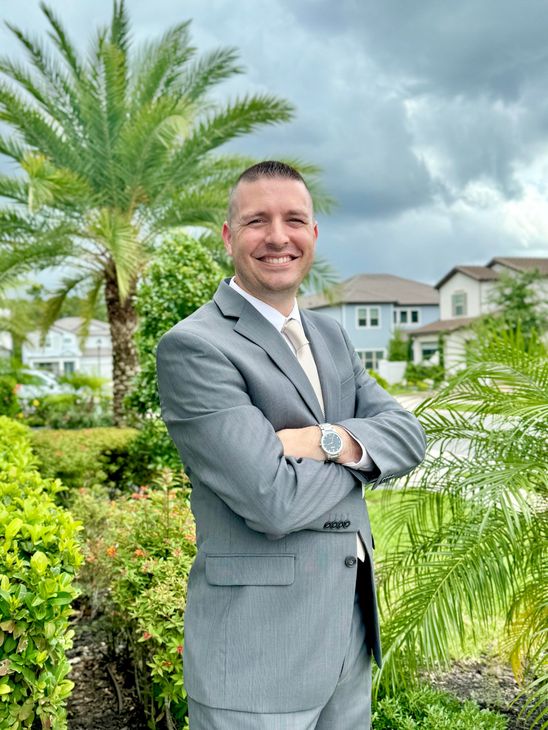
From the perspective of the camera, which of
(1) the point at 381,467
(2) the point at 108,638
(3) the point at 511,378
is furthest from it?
(2) the point at 108,638

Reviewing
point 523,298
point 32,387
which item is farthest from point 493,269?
point 32,387

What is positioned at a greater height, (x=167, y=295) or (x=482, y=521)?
(x=167, y=295)

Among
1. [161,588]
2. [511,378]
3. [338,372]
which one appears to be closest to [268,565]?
[338,372]

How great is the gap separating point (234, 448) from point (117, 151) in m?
12.6

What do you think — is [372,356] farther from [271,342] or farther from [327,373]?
[271,342]

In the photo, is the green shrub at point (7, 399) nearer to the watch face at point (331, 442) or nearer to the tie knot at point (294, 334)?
the tie knot at point (294, 334)

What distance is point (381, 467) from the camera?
213 cm

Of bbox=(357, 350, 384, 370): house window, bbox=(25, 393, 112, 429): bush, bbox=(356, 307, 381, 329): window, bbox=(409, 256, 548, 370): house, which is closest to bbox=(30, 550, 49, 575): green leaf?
bbox=(25, 393, 112, 429): bush

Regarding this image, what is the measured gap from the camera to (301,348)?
230 centimetres

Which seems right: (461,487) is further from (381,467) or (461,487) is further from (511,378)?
(381,467)

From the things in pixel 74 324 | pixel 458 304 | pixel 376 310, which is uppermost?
pixel 74 324

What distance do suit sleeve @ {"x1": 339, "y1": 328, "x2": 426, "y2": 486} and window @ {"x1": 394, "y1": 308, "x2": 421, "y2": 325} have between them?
167 ft

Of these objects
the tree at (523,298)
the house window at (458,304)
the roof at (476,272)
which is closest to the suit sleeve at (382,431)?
the tree at (523,298)

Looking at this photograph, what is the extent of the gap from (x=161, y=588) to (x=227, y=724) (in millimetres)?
1612
